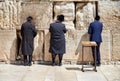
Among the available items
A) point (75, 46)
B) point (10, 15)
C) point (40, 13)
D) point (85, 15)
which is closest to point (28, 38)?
point (40, 13)

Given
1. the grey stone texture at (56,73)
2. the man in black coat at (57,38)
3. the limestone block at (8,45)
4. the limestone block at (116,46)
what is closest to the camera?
the grey stone texture at (56,73)

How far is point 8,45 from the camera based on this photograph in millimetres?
11453

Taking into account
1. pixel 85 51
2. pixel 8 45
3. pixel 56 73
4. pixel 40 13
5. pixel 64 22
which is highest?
pixel 40 13

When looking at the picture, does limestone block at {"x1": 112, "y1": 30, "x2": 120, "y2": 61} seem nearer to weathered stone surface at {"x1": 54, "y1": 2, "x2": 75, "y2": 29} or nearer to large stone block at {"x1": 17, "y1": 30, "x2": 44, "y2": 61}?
weathered stone surface at {"x1": 54, "y1": 2, "x2": 75, "y2": 29}

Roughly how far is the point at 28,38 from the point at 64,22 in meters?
1.58

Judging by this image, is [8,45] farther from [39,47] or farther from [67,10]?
[67,10]

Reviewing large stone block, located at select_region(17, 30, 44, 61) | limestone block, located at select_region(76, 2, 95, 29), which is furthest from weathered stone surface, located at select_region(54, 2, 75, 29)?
large stone block, located at select_region(17, 30, 44, 61)

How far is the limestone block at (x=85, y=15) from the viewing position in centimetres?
1149

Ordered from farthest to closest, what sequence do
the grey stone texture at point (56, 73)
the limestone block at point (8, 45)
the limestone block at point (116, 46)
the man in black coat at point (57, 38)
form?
the limestone block at point (8, 45)
the limestone block at point (116, 46)
the man in black coat at point (57, 38)
the grey stone texture at point (56, 73)

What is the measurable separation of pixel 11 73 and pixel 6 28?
268cm

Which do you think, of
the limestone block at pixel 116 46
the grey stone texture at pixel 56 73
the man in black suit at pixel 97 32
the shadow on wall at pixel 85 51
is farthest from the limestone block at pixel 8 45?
the limestone block at pixel 116 46

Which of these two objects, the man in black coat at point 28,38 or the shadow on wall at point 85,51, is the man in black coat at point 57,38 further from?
the shadow on wall at point 85,51

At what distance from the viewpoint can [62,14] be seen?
11.5 metres

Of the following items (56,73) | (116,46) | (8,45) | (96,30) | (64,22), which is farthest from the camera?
Result: (64,22)
